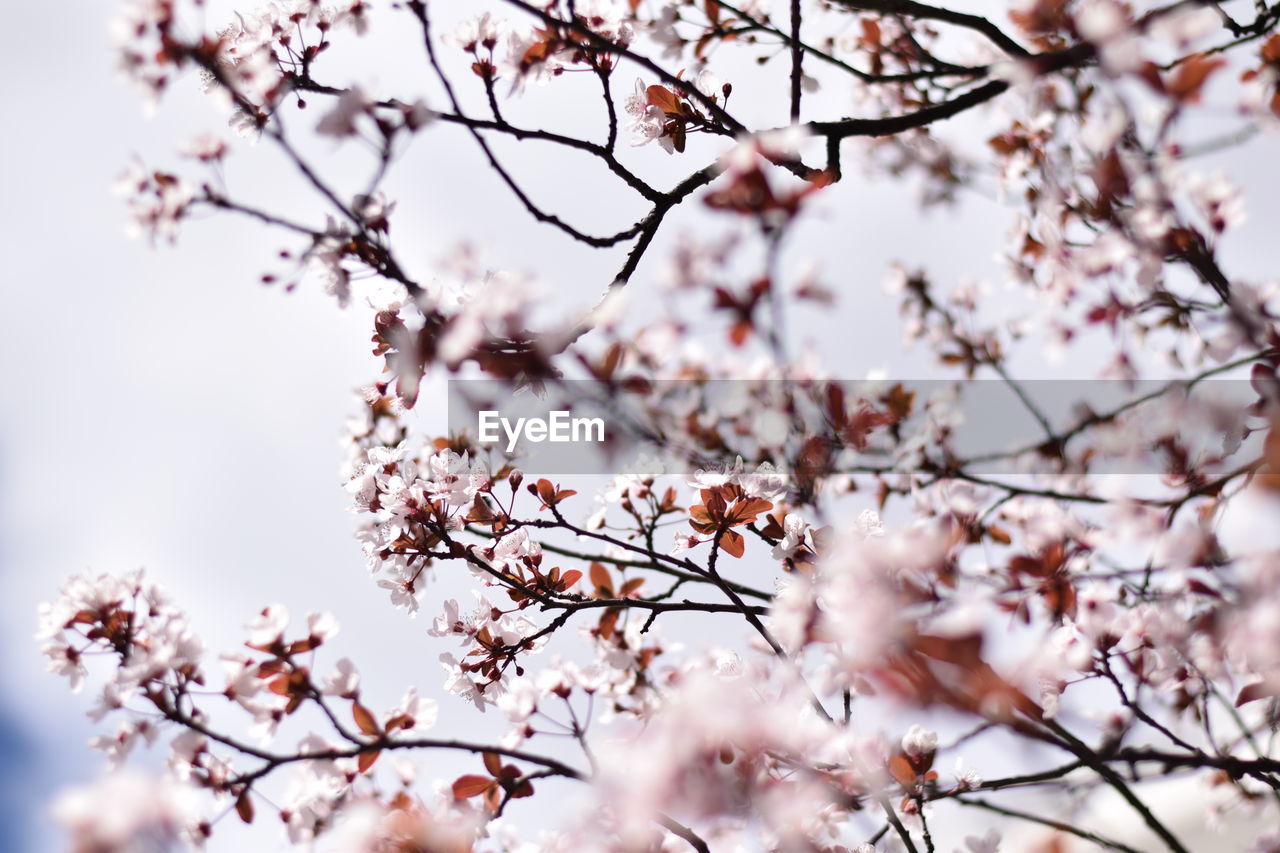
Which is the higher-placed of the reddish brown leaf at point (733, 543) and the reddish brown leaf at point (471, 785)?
the reddish brown leaf at point (733, 543)

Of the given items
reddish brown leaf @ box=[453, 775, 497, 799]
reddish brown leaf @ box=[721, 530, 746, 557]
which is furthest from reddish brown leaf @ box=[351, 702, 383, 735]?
reddish brown leaf @ box=[721, 530, 746, 557]

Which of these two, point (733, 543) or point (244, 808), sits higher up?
point (733, 543)

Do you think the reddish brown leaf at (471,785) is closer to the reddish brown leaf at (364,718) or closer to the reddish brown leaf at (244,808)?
the reddish brown leaf at (364,718)

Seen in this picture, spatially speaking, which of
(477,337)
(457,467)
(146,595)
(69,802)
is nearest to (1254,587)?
(477,337)

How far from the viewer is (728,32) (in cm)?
230

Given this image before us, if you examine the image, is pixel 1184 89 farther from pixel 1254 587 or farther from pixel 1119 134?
pixel 1254 587

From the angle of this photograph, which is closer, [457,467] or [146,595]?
[146,595]

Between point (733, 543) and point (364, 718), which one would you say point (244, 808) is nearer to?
point (364, 718)

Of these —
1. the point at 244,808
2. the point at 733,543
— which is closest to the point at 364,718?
the point at 244,808

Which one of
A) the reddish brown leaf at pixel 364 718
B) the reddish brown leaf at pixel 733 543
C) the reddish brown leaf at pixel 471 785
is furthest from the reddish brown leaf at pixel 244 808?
the reddish brown leaf at pixel 733 543

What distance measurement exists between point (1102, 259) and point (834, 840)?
158 centimetres

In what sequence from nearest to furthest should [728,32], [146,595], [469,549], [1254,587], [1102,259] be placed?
1. [1254,587]
2. [146,595]
3. [1102,259]
4. [469,549]
5. [728,32]

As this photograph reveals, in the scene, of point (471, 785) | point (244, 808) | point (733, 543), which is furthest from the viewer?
point (733, 543)

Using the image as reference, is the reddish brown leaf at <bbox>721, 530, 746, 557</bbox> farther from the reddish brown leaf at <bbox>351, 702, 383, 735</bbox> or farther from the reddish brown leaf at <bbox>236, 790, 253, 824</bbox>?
the reddish brown leaf at <bbox>236, 790, 253, 824</bbox>
